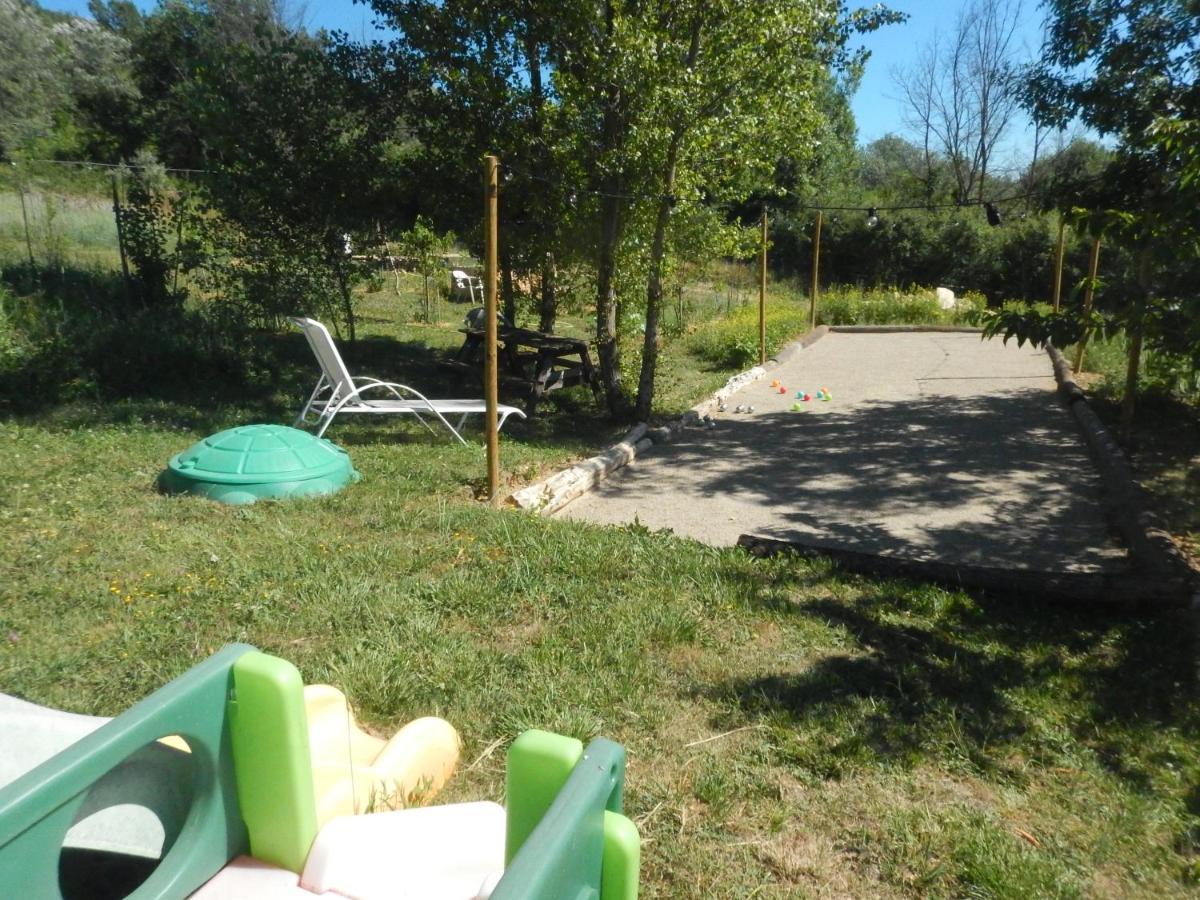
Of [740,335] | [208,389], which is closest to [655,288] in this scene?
[208,389]

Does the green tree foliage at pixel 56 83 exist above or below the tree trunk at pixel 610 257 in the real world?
above

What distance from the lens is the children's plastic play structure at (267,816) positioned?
161cm

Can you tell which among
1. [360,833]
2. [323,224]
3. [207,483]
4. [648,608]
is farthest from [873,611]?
[323,224]

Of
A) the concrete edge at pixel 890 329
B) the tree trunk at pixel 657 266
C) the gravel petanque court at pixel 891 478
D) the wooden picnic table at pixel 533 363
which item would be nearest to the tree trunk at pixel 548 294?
the wooden picnic table at pixel 533 363

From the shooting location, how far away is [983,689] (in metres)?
3.73

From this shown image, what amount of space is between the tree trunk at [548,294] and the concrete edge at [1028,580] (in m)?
6.21

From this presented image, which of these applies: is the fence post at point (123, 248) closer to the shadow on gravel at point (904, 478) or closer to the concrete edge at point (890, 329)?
the shadow on gravel at point (904, 478)

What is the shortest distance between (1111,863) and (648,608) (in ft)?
6.99

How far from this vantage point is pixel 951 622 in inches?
174

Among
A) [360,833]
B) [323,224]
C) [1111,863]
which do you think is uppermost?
[323,224]

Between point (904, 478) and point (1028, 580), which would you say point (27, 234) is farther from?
point (1028, 580)

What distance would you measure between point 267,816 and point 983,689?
282cm

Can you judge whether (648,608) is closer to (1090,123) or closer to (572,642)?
(572,642)

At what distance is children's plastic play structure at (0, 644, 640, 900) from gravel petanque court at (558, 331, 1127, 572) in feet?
12.9
